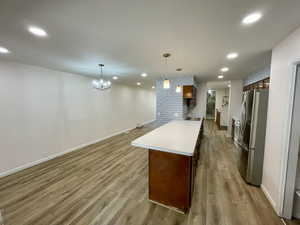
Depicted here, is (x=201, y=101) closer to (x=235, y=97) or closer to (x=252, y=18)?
(x=235, y=97)

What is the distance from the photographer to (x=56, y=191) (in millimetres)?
2230

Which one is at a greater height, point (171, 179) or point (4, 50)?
point (4, 50)

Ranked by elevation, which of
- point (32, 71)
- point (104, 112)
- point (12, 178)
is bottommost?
point (12, 178)

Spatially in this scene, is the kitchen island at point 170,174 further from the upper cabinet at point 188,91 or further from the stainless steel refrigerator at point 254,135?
the upper cabinet at point 188,91

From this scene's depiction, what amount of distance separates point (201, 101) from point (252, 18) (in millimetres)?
4835

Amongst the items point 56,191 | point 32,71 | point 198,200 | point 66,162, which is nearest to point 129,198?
point 198,200

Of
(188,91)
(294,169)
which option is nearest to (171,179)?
(294,169)

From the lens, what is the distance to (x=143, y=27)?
1543mm

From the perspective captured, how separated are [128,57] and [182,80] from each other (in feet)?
8.26

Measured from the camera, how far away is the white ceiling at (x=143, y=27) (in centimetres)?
119

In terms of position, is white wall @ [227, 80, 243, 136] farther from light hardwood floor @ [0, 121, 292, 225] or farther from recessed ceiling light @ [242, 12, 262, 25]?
recessed ceiling light @ [242, 12, 262, 25]

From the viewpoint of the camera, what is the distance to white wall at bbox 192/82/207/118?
597 centimetres

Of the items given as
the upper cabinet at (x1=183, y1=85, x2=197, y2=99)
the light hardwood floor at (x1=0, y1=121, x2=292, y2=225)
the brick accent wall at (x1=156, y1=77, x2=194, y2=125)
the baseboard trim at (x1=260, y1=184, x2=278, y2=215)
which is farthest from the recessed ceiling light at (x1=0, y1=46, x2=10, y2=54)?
the baseboard trim at (x1=260, y1=184, x2=278, y2=215)

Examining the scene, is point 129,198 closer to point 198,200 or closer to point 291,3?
point 198,200
